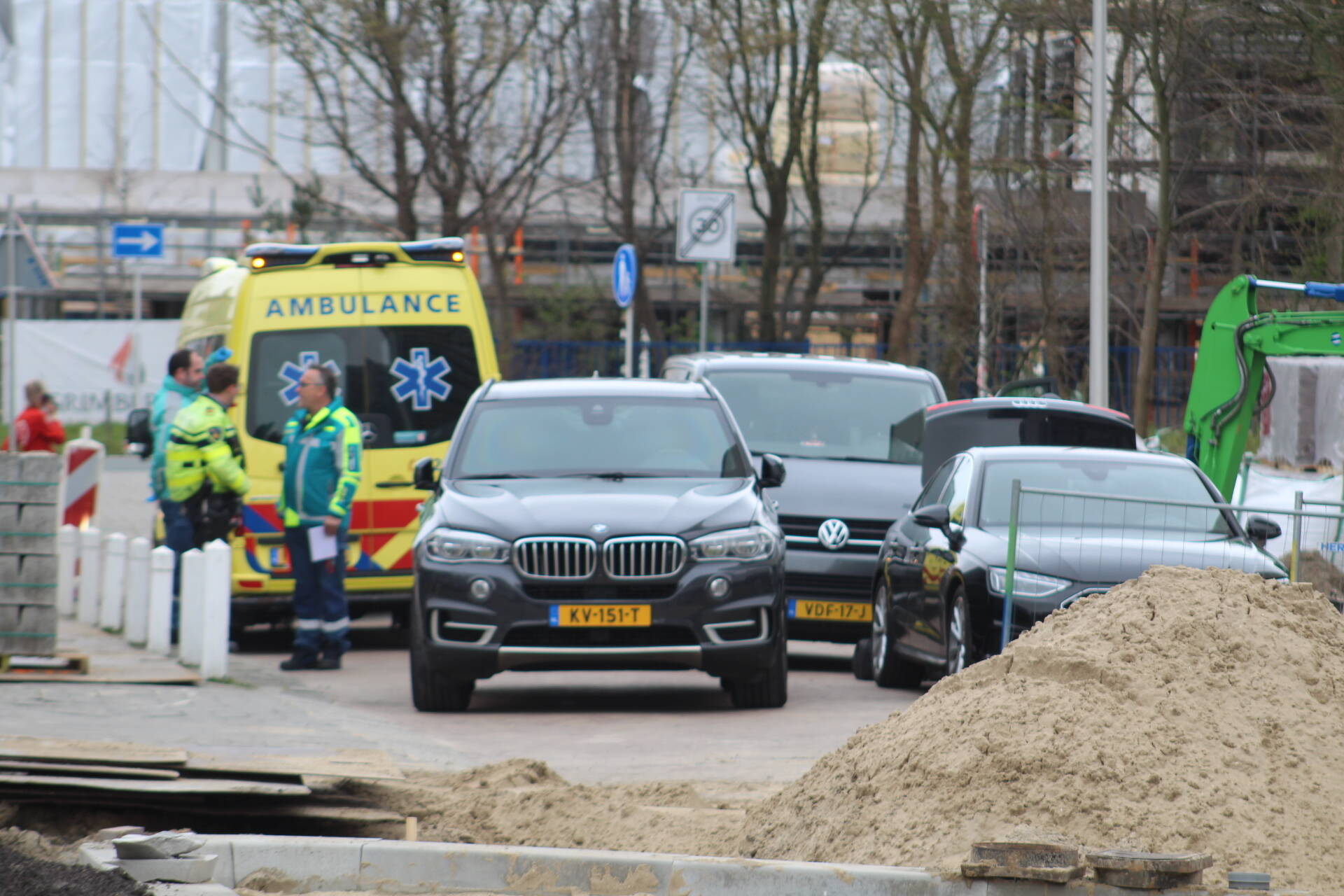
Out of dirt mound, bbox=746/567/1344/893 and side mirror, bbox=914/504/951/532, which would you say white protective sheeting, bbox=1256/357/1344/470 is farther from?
dirt mound, bbox=746/567/1344/893

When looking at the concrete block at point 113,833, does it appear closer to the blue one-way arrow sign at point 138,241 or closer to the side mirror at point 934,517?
the side mirror at point 934,517

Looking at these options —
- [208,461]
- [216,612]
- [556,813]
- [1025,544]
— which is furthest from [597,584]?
[208,461]

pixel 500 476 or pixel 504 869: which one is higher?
pixel 500 476

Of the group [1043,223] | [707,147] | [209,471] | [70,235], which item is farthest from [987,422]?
[707,147]

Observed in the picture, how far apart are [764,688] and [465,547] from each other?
6.25 ft

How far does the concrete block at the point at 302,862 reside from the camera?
600 cm

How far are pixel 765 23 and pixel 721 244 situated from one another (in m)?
11.8

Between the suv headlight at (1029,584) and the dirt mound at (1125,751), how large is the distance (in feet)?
9.01

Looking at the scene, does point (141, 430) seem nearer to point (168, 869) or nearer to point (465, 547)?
point (465, 547)

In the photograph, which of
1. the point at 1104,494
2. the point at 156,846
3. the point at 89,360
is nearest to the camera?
the point at 156,846

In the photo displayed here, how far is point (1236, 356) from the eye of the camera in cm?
1480

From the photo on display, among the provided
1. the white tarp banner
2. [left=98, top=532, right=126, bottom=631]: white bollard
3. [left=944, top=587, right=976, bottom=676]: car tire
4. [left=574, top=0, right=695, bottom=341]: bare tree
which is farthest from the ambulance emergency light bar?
the white tarp banner

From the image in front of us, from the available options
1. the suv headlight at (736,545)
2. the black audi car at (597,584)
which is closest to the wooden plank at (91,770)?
the black audi car at (597,584)

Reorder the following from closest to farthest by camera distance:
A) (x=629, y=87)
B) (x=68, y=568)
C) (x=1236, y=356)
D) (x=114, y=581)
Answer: (x=114, y=581) < (x=1236, y=356) < (x=68, y=568) < (x=629, y=87)
